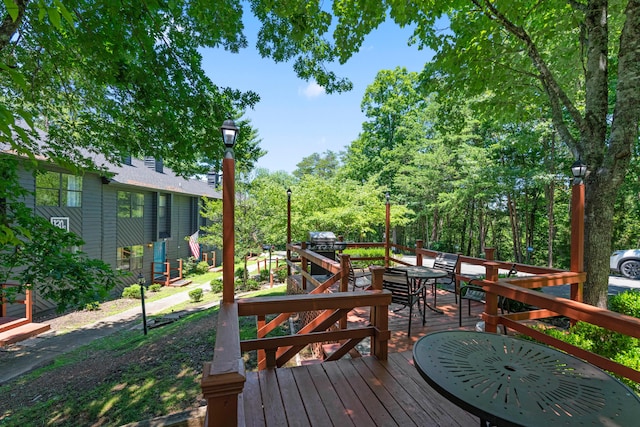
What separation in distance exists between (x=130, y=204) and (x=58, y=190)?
170 inches

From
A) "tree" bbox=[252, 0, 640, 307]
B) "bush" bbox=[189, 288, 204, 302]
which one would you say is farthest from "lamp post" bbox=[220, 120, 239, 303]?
"bush" bbox=[189, 288, 204, 302]

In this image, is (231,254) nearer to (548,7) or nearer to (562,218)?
(548,7)

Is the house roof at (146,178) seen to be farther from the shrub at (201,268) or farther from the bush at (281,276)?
the bush at (281,276)

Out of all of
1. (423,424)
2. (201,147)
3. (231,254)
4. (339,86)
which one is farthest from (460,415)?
(339,86)

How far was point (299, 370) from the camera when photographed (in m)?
2.90

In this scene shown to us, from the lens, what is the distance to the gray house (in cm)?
1179

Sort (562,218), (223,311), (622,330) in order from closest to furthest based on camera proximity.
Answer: (622,330) < (223,311) < (562,218)

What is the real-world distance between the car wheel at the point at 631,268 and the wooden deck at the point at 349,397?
42.5 feet

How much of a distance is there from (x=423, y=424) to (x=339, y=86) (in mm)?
5995

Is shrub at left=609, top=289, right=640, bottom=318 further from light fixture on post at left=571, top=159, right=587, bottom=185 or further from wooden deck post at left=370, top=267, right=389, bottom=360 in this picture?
wooden deck post at left=370, top=267, right=389, bottom=360

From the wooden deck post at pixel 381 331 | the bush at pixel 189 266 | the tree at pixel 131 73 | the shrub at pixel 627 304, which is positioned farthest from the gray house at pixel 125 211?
the shrub at pixel 627 304

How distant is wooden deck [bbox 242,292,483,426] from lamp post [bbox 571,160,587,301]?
314cm

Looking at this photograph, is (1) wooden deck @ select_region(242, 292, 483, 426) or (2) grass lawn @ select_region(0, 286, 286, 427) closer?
(1) wooden deck @ select_region(242, 292, 483, 426)

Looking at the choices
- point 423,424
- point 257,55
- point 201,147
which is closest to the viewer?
point 423,424
